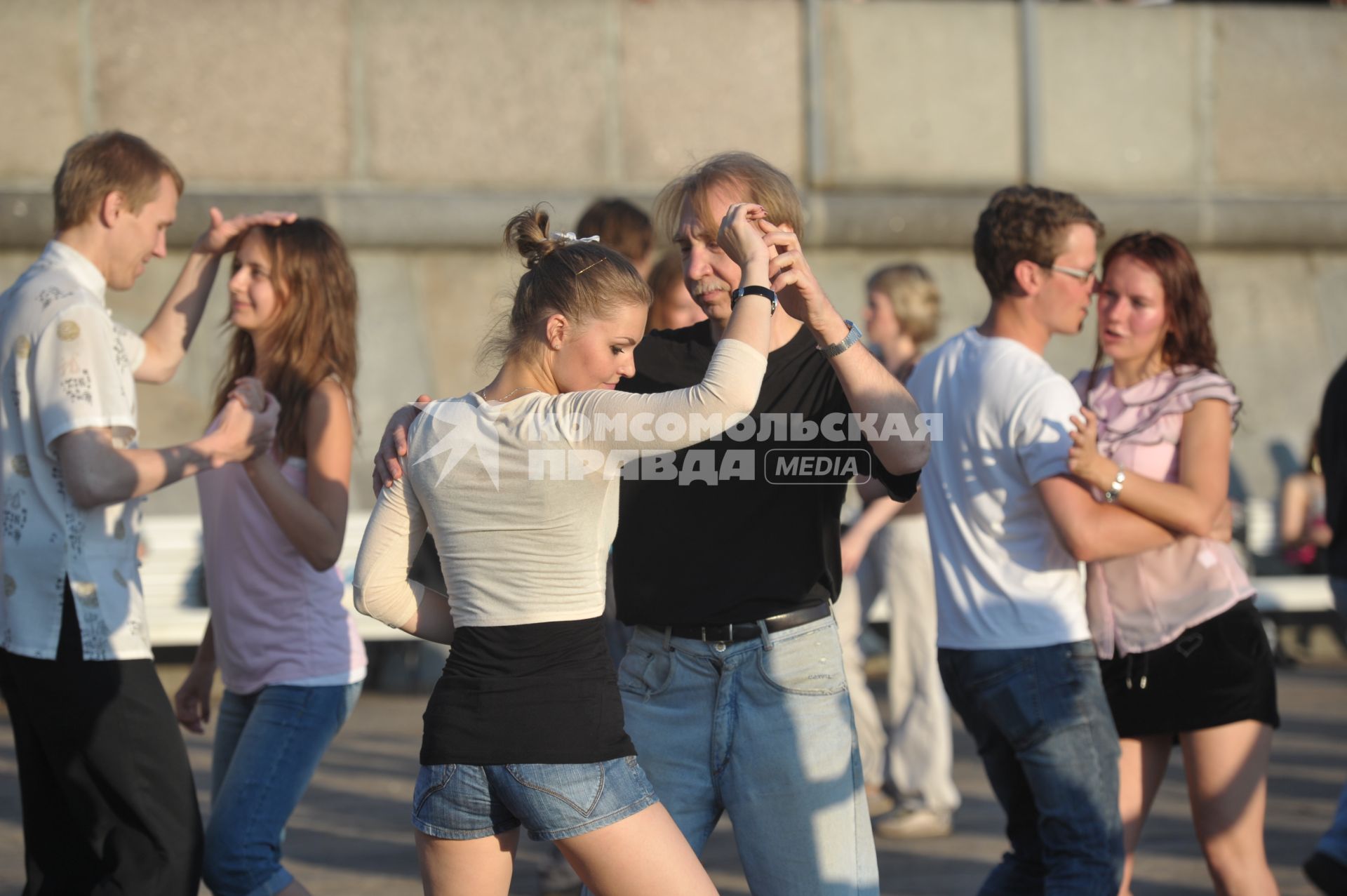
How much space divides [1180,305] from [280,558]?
2468 millimetres

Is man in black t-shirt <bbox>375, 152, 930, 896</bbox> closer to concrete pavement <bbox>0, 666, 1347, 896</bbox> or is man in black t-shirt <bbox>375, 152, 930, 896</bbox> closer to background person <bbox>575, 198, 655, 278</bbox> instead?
background person <bbox>575, 198, 655, 278</bbox>

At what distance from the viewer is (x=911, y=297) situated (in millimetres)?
6523

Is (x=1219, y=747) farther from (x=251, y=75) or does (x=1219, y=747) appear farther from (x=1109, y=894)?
(x=251, y=75)

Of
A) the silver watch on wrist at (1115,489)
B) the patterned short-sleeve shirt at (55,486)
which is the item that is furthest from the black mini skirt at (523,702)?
the silver watch on wrist at (1115,489)

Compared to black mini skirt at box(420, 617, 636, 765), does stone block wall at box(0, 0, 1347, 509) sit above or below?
above

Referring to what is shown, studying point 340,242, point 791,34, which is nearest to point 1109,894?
point 340,242

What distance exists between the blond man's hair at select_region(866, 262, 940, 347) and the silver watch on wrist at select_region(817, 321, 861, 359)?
359 centimetres

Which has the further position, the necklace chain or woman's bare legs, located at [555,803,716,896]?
the necklace chain

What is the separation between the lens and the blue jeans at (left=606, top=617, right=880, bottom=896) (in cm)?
296

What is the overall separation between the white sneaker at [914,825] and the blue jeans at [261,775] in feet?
9.03

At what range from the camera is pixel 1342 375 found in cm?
343

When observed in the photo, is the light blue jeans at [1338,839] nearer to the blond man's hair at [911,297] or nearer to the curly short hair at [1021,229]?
the curly short hair at [1021,229]

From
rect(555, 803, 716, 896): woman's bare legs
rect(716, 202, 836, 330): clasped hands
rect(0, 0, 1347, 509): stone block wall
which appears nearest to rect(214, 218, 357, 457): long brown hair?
rect(716, 202, 836, 330): clasped hands

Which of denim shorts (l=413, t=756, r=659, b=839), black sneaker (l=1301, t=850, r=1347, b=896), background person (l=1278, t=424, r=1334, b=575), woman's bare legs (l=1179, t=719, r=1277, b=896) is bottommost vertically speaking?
background person (l=1278, t=424, r=1334, b=575)
